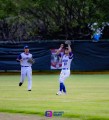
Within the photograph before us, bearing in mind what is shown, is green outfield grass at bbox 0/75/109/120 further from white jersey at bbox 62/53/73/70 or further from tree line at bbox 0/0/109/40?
tree line at bbox 0/0/109/40

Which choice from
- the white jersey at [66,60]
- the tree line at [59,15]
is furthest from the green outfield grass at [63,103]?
the tree line at [59,15]

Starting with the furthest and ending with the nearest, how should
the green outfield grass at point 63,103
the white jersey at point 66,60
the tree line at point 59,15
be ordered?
the tree line at point 59,15 → the white jersey at point 66,60 → the green outfield grass at point 63,103

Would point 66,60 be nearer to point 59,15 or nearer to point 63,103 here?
point 63,103

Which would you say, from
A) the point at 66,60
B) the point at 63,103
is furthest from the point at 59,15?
the point at 63,103

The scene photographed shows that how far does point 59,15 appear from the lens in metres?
41.8

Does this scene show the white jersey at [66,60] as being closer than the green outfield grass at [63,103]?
No

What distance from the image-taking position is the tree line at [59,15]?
4028 centimetres

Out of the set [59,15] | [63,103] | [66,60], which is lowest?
[63,103]

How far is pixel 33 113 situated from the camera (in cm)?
1437

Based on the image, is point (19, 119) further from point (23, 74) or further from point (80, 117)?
point (23, 74)

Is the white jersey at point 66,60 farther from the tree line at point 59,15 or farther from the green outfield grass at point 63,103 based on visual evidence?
the tree line at point 59,15

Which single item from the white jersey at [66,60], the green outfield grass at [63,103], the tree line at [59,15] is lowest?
the green outfield grass at [63,103]

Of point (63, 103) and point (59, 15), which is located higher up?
point (59, 15)

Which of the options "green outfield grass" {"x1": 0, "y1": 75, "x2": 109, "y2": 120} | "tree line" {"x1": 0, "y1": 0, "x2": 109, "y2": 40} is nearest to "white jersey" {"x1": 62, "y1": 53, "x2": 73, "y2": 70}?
"green outfield grass" {"x1": 0, "y1": 75, "x2": 109, "y2": 120}
